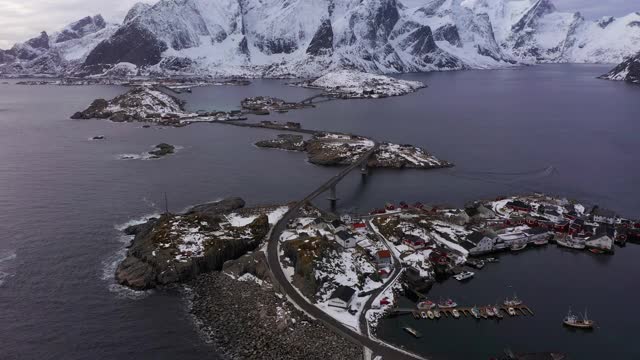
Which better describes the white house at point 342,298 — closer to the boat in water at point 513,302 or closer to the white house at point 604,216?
the boat in water at point 513,302

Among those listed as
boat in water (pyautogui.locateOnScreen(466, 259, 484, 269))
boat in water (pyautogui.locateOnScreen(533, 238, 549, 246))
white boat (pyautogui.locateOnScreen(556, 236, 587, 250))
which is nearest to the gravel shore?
boat in water (pyautogui.locateOnScreen(466, 259, 484, 269))

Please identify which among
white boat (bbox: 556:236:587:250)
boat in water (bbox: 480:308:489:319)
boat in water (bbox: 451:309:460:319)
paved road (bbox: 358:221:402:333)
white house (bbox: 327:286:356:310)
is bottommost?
white boat (bbox: 556:236:587:250)

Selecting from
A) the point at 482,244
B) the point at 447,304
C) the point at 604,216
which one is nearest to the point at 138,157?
the point at 482,244

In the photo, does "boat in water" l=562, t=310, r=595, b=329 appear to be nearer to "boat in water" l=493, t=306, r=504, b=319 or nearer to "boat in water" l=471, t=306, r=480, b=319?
"boat in water" l=493, t=306, r=504, b=319

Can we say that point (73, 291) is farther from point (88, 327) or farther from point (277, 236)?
point (277, 236)

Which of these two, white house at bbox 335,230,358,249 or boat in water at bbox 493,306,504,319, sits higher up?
white house at bbox 335,230,358,249

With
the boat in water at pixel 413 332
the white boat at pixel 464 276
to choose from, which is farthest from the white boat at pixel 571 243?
the boat in water at pixel 413 332

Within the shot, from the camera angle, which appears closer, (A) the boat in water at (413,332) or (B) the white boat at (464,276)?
(A) the boat in water at (413,332)
